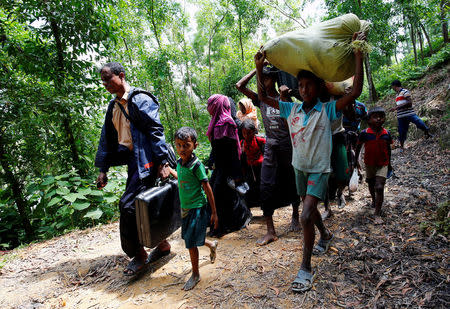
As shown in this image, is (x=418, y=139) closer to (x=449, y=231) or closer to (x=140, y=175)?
(x=449, y=231)

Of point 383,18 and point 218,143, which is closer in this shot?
point 218,143

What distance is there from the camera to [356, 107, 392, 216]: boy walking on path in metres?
3.34

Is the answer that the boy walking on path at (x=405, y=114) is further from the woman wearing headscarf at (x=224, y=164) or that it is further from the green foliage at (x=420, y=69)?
the woman wearing headscarf at (x=224, y=164)

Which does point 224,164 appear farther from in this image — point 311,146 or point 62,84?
point 62,84

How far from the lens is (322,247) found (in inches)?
105

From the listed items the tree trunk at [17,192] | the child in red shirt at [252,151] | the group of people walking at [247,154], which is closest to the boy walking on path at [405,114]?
the group of people walking at [247,154]

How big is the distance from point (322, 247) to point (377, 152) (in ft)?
5.37

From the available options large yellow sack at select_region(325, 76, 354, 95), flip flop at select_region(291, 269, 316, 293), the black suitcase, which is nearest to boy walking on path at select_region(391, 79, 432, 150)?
large yellow sack at select_region(325, 76, 354, 95)

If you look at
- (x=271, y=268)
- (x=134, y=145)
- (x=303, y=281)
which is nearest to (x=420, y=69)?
(x=271, y=268)

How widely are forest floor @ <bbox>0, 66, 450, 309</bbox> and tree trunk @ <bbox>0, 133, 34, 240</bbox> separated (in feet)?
3.17

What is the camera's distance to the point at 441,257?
2.10 meters

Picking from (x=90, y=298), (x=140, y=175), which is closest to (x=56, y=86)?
(x=140, y=175)

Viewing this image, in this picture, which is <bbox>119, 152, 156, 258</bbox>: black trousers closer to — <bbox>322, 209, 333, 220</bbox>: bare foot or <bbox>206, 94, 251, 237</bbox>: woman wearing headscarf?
<bbox>206, 94, 251, 237</bbox>: woman wearing headscarf

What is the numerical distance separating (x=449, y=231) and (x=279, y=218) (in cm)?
214
